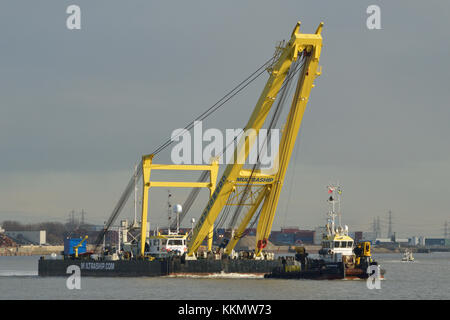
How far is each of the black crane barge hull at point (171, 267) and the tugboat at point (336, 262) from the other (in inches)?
112

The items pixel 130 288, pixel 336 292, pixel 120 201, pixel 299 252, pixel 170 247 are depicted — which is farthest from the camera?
pixel 120 201

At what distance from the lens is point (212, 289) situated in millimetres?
64750

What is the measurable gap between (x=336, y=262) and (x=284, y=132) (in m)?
13.7

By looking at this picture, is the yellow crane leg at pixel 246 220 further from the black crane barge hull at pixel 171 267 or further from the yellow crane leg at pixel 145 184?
the yellow crane leg at pixel 145 184

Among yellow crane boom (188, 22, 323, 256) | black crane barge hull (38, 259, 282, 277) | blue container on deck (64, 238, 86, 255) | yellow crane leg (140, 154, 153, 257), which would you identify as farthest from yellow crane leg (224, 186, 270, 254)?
blue container on deck (64, 238, 86, 255)

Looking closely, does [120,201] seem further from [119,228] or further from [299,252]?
[299,252]

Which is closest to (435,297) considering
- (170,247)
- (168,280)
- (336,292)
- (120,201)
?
(336,292)

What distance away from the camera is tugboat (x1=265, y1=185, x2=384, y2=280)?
235 ft

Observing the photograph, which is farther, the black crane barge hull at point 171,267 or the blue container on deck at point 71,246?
the blue container on deck at point 71,246

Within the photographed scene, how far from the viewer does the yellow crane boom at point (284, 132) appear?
239 feet

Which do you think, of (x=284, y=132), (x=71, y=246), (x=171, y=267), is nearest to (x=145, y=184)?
(x=171, y=267)

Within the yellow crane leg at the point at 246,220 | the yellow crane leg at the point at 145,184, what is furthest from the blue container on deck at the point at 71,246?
the yellow crane leg at the point at 246,220

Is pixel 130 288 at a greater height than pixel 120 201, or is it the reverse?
pixel 120 201
